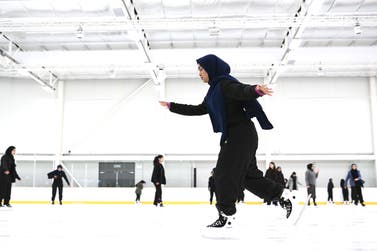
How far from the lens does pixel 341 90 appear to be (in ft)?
65.0

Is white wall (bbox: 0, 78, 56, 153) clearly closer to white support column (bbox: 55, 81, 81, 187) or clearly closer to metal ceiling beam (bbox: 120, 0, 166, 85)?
white support column (bbox: 55, 81, 81, 187)

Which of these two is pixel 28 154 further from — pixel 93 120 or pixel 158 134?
pixel 158 134

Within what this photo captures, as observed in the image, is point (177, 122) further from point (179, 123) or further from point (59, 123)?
point (59, 123)

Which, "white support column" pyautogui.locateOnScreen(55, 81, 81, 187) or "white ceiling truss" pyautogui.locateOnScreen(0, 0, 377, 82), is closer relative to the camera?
"white ceiling truss" pyautogui.locateOnScreen(0, 0, 377, 82)

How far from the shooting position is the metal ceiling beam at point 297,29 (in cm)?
1080

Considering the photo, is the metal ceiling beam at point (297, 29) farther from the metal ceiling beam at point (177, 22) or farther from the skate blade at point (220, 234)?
the skate blade at point (220, 234)

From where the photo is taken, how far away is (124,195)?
17.5 meters

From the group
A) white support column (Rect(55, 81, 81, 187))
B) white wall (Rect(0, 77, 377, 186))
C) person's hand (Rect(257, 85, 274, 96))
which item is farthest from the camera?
white wall (Rect(0, 77, 377, 186))

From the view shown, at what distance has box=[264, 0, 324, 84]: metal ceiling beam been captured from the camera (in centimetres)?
1080

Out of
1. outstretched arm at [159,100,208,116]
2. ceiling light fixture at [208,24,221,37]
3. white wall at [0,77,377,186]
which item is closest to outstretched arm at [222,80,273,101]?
outstretched arm at [159,100,208,116]

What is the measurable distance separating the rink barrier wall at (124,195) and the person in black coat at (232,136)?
14053 mm

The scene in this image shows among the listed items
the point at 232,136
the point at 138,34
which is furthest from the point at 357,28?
the point at 232,136

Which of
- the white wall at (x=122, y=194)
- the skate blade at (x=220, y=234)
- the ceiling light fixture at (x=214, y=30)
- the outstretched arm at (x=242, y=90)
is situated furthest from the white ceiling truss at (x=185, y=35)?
the skate blade at (x=220, y=234)

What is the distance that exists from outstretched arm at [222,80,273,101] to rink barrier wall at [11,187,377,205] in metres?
14.5
